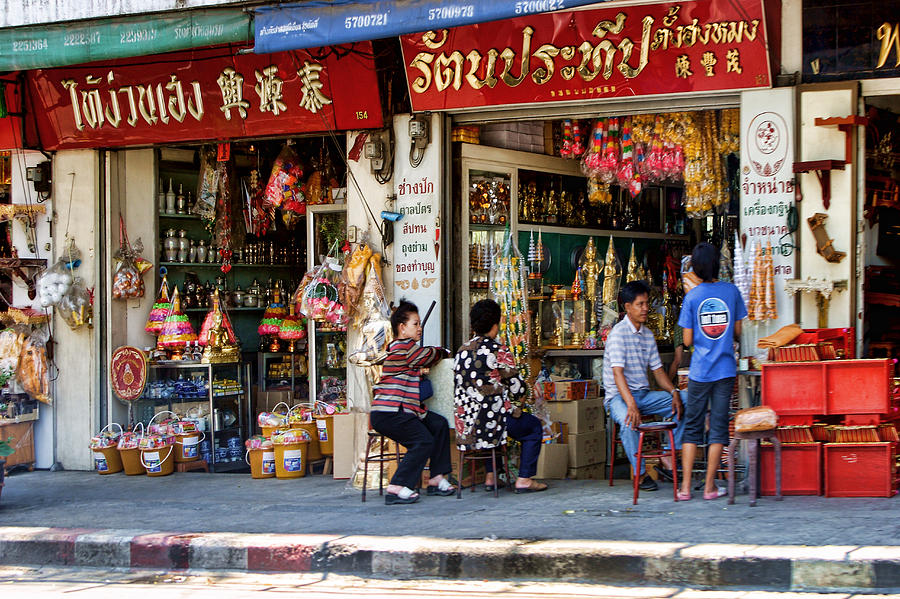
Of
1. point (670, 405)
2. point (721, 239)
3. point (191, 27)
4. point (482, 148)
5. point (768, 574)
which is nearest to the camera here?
point (768, 574)

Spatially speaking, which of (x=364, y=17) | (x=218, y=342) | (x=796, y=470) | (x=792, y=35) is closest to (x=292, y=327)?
(x=218, y=342)

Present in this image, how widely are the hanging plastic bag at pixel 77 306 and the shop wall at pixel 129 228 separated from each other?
7.4 inches

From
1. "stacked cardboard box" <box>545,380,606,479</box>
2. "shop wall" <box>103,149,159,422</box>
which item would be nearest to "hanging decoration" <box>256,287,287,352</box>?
"shop wall" <box>103,149,159,422</box>

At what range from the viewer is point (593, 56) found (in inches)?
341

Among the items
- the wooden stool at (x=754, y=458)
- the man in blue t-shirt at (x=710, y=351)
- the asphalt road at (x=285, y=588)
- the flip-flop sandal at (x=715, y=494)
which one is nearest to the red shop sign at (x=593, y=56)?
the man in blue t-shirt at (x=710, y=351)

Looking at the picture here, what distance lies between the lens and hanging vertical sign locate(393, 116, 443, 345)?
31.1ft

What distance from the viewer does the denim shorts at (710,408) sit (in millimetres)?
7508

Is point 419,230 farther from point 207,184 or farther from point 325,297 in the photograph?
point 207,184

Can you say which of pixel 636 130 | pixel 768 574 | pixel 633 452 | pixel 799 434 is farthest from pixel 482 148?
pixel 768 574

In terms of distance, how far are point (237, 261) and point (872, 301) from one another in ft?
22.7

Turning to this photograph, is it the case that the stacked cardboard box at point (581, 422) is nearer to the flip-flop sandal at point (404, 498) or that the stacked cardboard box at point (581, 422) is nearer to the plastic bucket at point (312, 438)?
the flip-flop sandal at point (404, 498)

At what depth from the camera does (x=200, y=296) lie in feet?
39.1

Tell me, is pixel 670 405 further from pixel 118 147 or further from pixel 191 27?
pixel 118 147

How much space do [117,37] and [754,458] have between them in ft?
20.8
